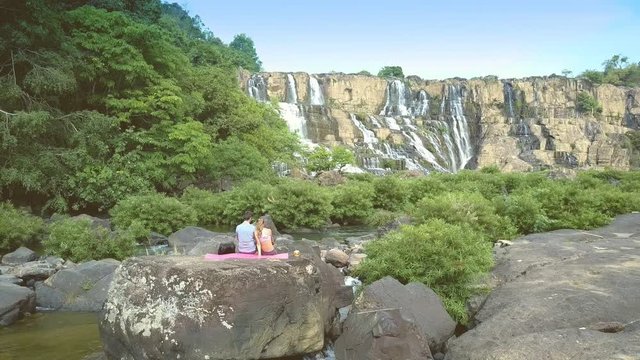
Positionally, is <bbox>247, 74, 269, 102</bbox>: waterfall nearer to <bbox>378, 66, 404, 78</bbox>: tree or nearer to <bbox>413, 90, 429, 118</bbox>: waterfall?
<bbox>413, 90, 429, 118</bbox>: waterfall

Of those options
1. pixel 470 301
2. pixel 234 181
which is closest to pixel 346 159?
pixel 234 181

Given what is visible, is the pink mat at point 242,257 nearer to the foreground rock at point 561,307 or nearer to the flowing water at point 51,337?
the flowing water at point 51,337

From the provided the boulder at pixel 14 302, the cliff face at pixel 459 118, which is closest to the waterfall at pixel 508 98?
the cliff face at pixel 459 118

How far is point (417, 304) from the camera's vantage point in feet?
29.9

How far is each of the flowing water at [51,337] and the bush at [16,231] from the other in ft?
25.5

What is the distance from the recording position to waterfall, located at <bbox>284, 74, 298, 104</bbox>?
62531 mm

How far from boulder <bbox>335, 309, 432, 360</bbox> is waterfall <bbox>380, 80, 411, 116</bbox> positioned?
6080 cm

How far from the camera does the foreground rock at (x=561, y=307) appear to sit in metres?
6.63

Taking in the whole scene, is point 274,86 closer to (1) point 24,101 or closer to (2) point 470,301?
(1) point 24,101

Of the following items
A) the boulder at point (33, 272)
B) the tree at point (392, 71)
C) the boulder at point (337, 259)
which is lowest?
the boulder at point (337, 259)

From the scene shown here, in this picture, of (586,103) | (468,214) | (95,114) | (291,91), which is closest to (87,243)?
(468,214)

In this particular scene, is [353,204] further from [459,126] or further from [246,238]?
[459,126]

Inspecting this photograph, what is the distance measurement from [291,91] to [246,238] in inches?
2176

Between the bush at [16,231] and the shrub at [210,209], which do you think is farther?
the shrub at [210,209]
